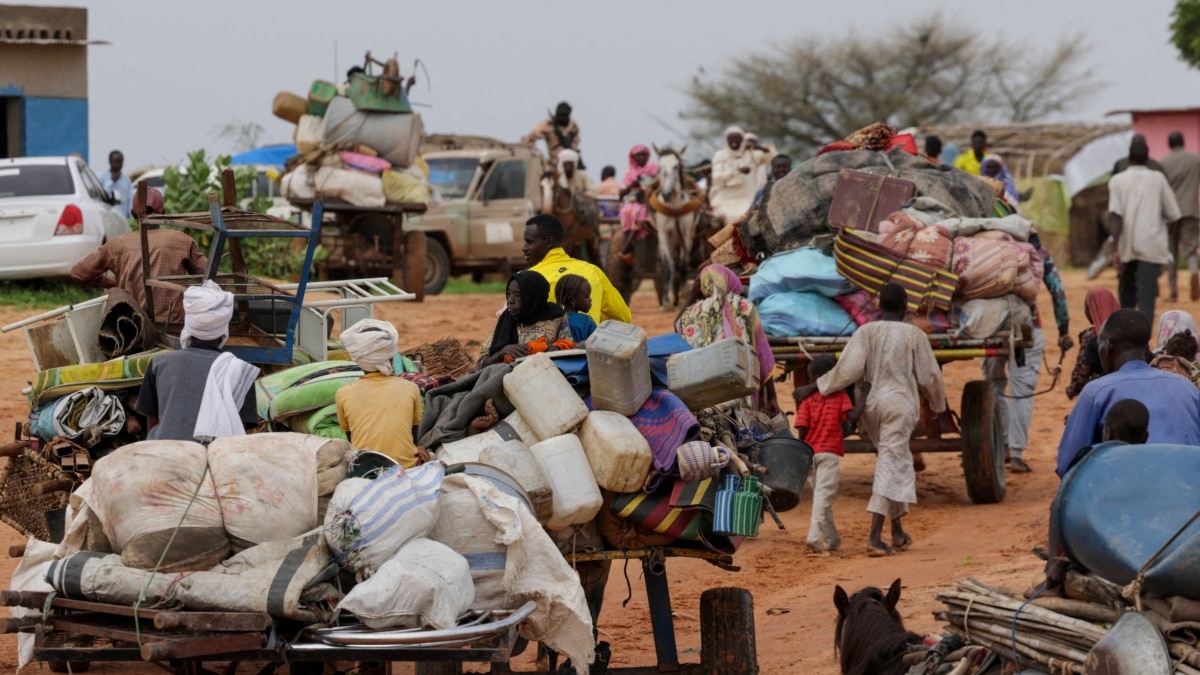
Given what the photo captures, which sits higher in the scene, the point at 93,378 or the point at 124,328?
the point at 124,328

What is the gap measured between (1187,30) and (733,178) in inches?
631

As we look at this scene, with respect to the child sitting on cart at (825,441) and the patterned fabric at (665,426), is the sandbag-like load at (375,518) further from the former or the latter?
the child sitting on cart at (825,441)

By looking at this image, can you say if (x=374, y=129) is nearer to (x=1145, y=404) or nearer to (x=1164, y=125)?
(x=1145, y=404)

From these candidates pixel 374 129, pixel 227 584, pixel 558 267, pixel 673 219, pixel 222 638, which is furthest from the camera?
pixel 673 219

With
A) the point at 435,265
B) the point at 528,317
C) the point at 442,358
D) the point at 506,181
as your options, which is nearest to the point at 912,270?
the point at 442,358

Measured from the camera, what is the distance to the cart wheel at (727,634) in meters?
7.08

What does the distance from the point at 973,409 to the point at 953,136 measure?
2515 cm

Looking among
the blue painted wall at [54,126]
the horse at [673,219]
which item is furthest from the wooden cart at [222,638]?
the blue painted wall at [54,126]

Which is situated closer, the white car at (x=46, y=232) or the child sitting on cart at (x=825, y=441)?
the child sitting on cart at (x=825, y=441)

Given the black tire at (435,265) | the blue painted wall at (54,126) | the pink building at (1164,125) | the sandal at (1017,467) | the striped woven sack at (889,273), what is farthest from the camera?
the pink building at (1164,125)

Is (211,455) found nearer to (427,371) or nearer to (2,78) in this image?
(427,371)

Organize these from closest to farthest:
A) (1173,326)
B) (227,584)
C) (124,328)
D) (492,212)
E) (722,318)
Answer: (227,584)
(124,328)
(1173,326)
(722,318)
(492,212)

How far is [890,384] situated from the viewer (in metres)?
10.5

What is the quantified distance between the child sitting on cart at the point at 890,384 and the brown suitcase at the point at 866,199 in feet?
3.76
